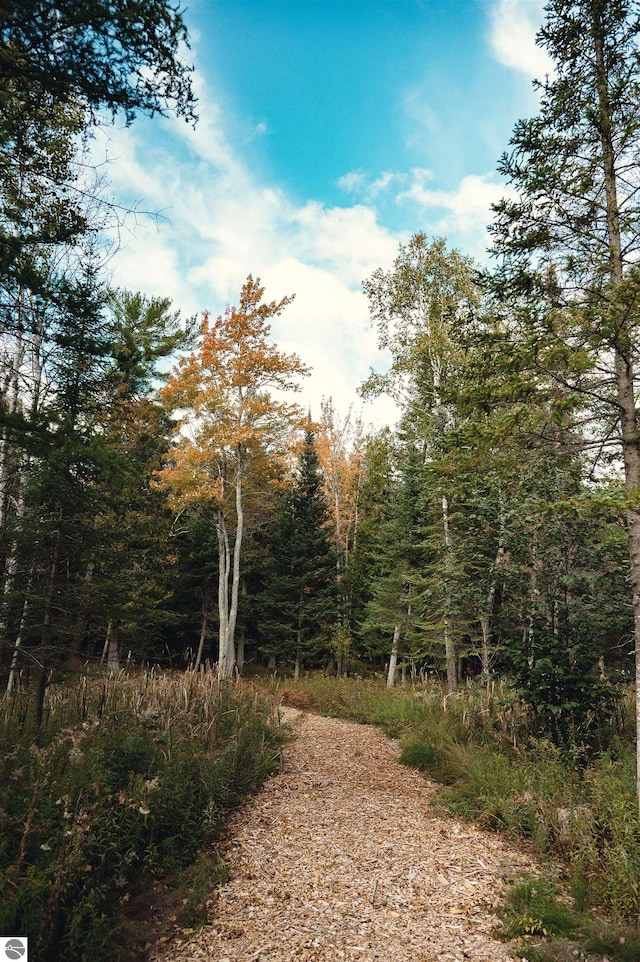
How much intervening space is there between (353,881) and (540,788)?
2.37 metres

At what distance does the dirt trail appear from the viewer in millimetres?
2846

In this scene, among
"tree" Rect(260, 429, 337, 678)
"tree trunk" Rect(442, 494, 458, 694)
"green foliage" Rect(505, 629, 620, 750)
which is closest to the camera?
"green foliage" Rect(505, 629, 620, 750)

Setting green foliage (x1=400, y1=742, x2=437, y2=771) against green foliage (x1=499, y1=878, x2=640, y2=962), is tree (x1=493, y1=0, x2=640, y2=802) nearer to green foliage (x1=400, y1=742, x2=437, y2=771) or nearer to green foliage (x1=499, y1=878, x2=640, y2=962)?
green foliage (x1=499, y1=878, x2=640, y2=962)

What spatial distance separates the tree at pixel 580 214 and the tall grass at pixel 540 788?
7.53 feet

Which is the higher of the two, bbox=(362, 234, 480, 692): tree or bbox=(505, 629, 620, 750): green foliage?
bbox=(362, 234, 480, 692): tree

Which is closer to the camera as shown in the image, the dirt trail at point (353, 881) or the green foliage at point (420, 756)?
the dirt trail at point (353, 881)

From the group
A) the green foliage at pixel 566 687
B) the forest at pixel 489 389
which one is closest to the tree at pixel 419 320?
the forest at pixel 489 389

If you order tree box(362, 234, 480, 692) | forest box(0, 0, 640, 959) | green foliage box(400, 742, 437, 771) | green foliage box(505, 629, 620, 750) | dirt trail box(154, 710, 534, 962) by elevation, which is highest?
tree box(362, 234, 480, 692)

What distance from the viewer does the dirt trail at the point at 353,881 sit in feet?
9.34

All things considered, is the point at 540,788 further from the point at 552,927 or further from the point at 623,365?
the point at 623,365

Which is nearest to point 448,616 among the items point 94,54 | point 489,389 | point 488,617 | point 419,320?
point 488,617

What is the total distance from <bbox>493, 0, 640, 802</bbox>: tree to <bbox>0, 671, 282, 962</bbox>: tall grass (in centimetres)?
513

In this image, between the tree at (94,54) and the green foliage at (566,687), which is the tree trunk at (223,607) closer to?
the green foliage at (566,687)

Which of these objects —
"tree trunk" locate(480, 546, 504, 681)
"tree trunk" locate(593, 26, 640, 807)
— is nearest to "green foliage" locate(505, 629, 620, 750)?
"tree trunk" locate(593, 26, 640, 807)
